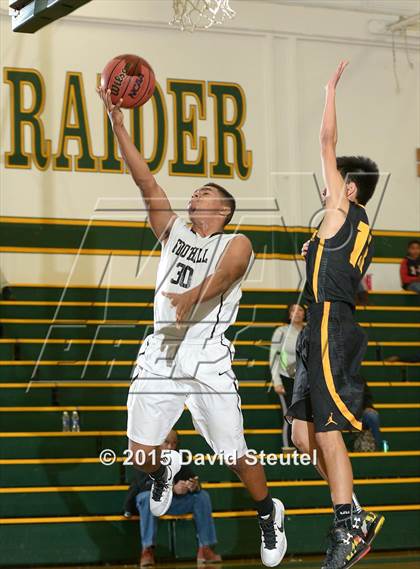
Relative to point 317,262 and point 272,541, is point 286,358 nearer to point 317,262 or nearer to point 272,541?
point 272,541

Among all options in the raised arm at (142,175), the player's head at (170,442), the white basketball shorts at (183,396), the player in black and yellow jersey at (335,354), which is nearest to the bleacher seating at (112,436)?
the player's head at (170,442)

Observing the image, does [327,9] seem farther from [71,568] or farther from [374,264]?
[71,568]

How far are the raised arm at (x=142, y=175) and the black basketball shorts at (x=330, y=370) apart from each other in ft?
3.55

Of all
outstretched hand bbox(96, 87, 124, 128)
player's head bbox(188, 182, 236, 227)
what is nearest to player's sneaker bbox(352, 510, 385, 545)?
player's head bbox(188, 182, 236, 227)

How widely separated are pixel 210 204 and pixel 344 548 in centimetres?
196

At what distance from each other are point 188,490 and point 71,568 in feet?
3.50

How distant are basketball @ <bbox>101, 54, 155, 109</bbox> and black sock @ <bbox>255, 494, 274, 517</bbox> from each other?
7.60 ft

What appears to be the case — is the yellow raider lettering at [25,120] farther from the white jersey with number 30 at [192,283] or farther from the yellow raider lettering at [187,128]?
the white jersey with number 30 at [192,283]

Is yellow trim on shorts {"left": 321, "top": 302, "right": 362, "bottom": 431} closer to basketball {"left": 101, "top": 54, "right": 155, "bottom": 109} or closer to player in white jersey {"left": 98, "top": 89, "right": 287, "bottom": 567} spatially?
player in white jersey {"left": 98, "top": 89, "right": 287, "bottom": 567}

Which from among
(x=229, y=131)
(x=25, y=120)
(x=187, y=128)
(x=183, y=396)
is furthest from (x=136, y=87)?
(x=229, y=131)

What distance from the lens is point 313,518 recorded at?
8.27 meters

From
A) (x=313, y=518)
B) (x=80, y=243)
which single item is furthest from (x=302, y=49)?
(x=313, y=518)

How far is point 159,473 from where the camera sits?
229 inches

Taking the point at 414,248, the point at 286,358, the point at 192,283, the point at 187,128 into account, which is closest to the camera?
the point at 192,283
